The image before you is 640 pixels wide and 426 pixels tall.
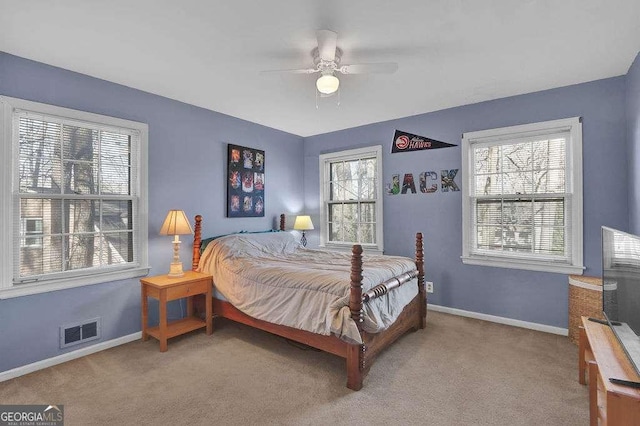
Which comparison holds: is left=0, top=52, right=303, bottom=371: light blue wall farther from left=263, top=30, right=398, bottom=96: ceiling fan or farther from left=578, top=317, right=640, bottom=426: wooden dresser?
left=578, top=317, right=640, bottom=426: wooden dresser

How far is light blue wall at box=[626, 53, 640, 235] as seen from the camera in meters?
2.60

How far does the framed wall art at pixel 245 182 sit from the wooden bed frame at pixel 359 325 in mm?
1256

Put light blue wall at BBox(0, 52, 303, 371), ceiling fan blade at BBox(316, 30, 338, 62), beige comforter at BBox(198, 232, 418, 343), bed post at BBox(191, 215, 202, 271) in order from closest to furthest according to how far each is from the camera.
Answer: ceiling fan blade at BBox(316, 30, 338, 62), beige comforter at BBox(198, 232, 418, 343), light blue wall at BBox(0, 52, 303, 371), bed post at BBox(191, 215, 202, 271)

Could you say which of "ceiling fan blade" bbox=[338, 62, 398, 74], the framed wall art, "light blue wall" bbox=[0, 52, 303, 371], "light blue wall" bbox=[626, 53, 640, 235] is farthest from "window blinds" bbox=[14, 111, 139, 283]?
"light blue wall" bbox=[626, 53, 640, 235]

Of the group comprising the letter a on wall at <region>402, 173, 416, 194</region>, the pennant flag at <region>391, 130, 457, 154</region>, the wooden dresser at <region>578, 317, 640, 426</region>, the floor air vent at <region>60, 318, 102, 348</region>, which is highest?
the pennant flag at <region>391, 130, 457, 154</region>

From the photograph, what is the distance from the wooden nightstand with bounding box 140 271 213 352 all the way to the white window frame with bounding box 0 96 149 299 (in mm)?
308

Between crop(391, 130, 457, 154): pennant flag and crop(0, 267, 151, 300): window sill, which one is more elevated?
crop(391, 130, 457, 154): pennant flag

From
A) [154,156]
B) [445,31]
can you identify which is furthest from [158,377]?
[445,31]

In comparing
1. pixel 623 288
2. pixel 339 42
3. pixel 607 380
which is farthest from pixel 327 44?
pixel 607 380

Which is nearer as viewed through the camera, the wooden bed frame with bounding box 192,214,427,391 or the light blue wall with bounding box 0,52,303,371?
the wooden bed frame with bounding box 192,214,427,391

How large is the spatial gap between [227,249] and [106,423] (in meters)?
1.73

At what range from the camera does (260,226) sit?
4469mm

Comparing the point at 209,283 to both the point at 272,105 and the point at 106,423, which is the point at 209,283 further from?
the point at 272,105

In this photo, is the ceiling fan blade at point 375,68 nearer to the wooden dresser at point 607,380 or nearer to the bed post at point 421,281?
the bed post at point 421,281
